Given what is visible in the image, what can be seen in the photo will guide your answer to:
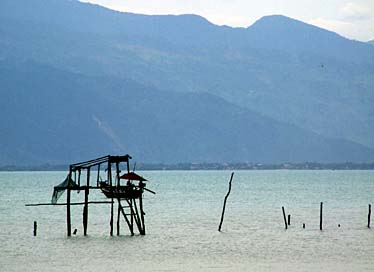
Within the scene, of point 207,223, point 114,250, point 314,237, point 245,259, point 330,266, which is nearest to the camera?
point 330,266

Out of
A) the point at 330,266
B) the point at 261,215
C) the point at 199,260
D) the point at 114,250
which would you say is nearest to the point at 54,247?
the point at 114,250

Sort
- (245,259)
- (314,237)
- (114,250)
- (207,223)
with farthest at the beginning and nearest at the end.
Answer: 1. (207,223)
2. (314,237)
3. (114,250)
4. (245,259)

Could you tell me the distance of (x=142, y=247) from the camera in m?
54.4

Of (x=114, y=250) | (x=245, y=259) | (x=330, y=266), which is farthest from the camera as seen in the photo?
(x=114, y=250)

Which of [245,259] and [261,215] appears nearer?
[245,259]

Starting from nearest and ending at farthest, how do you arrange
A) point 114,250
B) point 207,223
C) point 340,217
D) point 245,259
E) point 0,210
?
point 245,259
point 114,250
point 207,223
point 340,217
point 0,210

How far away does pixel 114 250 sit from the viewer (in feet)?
173

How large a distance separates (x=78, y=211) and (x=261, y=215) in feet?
60.4

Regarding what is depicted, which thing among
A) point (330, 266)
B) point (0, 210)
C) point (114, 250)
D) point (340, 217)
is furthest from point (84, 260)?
point (0, 210)

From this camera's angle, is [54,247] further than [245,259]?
Yes

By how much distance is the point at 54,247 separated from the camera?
179 feet

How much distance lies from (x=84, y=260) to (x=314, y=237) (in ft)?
61.6

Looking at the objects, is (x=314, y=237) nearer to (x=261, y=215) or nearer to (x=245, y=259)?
(x=245, y=259)

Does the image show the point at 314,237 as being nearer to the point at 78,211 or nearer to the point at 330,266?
the point at 330,266
